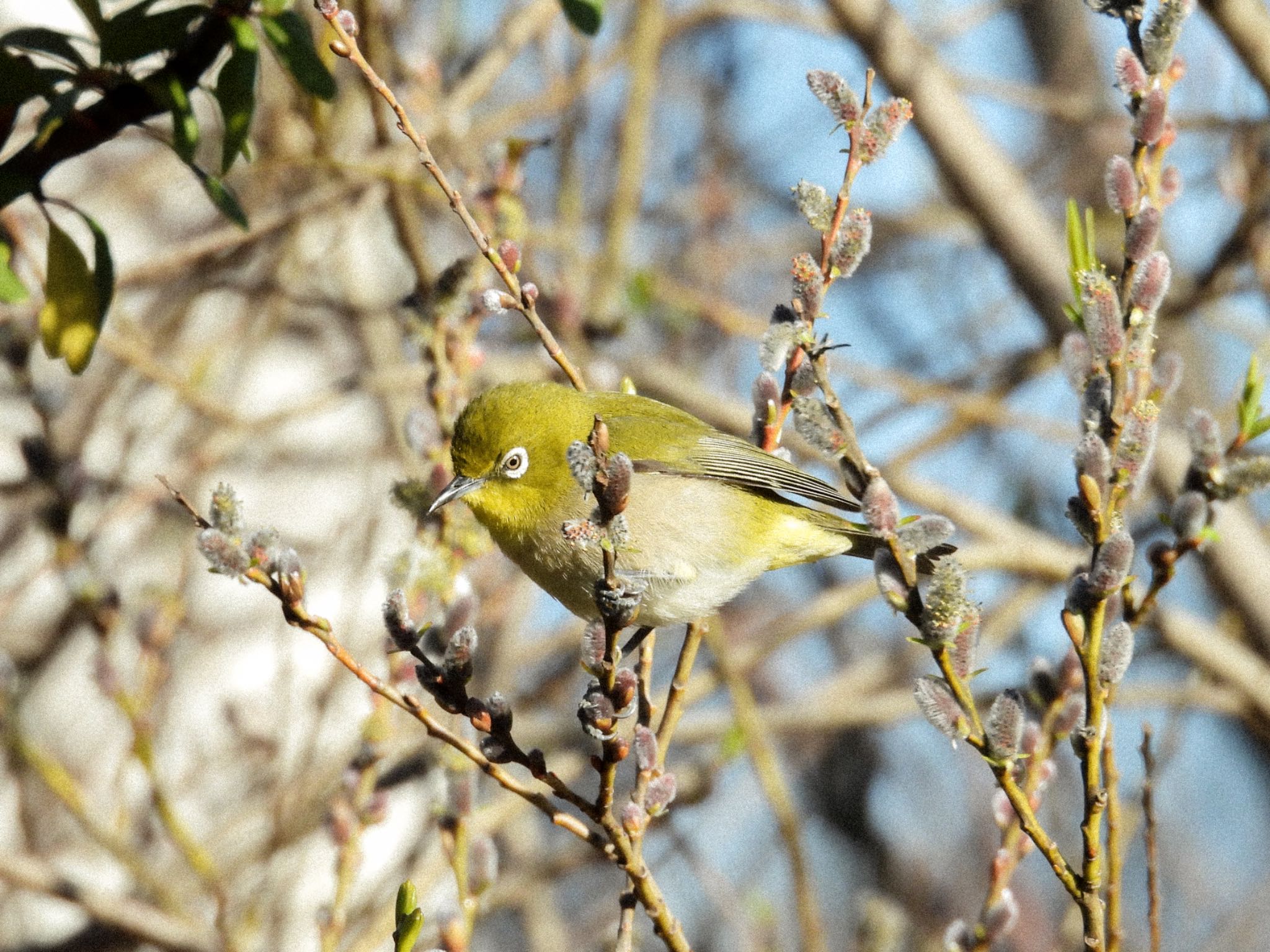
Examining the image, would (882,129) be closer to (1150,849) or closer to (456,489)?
(1150,849)

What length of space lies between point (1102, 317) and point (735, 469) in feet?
5.15

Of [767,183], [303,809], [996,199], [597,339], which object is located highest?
[767,183]

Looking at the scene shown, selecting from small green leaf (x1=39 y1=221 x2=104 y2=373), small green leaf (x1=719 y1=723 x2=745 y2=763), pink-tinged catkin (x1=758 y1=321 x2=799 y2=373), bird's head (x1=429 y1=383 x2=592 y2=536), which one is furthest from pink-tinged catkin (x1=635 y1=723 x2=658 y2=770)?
small green leaf (x1=719 y1=723 x2=745 y2=763)

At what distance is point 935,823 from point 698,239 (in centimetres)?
420

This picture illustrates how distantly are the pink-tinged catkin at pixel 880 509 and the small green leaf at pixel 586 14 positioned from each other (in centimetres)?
99

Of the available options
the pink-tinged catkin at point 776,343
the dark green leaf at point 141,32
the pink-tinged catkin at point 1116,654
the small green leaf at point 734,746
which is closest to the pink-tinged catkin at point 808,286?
the pink-tinged catkin at point 776,343

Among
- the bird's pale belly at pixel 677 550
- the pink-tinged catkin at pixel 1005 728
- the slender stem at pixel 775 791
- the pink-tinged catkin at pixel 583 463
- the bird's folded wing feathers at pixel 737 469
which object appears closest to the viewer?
the pink-tinged catkin at pixel 583 463

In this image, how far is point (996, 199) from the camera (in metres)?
3.95

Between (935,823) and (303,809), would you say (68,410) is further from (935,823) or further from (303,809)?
(935,823)

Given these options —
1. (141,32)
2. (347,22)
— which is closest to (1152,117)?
(347,22)

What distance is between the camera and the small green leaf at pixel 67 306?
1907 millimetres

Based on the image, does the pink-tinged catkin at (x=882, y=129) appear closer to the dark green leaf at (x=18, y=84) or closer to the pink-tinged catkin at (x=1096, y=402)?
the pink-tinged catkin at (x=1096, y=402)

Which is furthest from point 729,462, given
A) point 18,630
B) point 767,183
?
point 767,183

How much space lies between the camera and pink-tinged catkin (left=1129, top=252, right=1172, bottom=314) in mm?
1543
